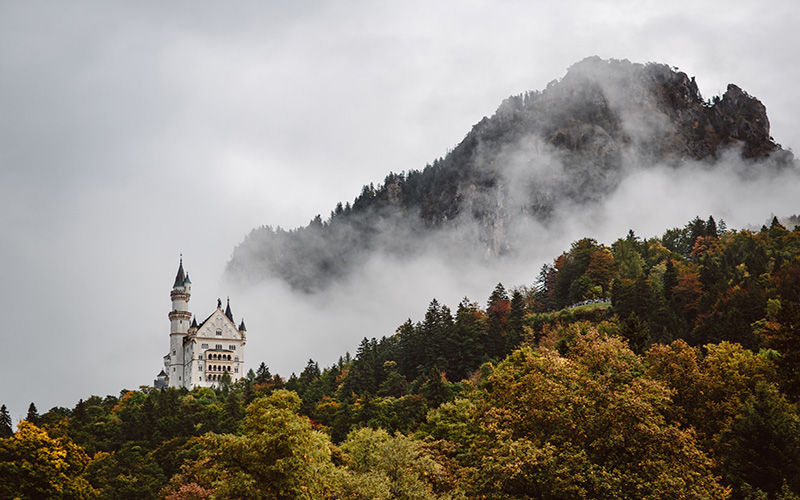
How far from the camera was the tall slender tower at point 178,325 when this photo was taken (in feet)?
465

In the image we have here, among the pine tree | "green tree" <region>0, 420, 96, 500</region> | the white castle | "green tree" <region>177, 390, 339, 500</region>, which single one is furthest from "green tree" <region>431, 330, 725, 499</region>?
the white castle

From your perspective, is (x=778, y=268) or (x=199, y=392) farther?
(x=199, y=392)

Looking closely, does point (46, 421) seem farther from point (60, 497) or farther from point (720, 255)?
point (720, 255)

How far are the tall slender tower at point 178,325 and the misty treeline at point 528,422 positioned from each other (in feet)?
165

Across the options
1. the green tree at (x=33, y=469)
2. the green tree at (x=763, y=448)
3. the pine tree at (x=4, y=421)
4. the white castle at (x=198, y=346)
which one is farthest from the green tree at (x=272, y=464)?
the white castle at (x=198, y=346)

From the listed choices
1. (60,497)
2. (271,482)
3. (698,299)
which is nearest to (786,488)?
(271,482)

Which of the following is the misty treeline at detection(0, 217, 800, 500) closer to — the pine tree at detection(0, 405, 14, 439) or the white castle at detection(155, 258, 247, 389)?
the pine tree at detection(0, 405, 14, 439)

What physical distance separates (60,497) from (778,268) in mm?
72466

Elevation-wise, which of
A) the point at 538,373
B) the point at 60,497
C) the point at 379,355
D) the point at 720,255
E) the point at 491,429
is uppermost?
the point at 720,255

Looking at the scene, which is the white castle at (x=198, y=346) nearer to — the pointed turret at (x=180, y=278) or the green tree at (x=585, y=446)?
the pointed turret at (x=180, y=278)

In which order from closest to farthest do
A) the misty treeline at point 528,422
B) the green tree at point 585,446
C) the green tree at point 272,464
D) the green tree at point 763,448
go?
the green tree at point 585,446
the misty treeline at point 528,422
the green tree at point 272,464
the green tree at point 763,448

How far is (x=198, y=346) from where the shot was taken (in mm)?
136875

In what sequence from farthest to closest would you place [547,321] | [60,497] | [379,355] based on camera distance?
1. [379,355]
2. [547,321]
3. [60,497]

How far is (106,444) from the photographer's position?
7638 centimetres
